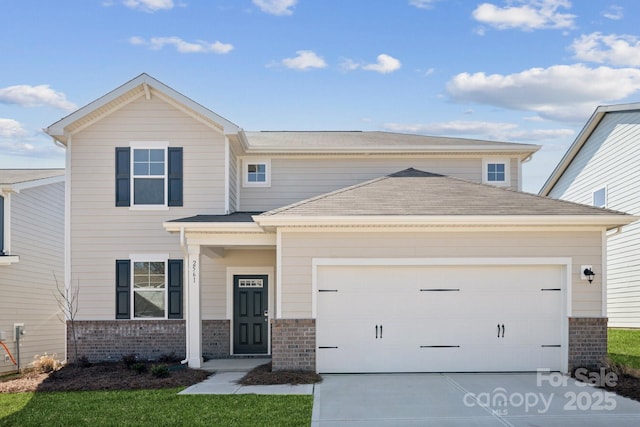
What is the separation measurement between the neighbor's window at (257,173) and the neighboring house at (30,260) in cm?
585

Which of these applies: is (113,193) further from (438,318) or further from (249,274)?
(438,318)

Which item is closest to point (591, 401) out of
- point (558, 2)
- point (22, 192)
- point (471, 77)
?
point (558, 2)

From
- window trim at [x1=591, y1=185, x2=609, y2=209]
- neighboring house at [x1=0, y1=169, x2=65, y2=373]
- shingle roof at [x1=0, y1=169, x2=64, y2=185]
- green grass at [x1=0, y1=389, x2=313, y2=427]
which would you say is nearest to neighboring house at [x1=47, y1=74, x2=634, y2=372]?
green grass at [x1=0, y1=389, x2=313, y2=427]

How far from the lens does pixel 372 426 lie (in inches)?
320

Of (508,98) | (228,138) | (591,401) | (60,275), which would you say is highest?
(508,98)

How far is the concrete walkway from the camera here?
34.1 ft

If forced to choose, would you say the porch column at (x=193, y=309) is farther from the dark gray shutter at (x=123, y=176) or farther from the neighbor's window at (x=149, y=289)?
the dark gray shutter at (x=123, y=176)

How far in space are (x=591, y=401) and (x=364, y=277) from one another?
14.6 ft

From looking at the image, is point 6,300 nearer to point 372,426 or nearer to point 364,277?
point 364,277

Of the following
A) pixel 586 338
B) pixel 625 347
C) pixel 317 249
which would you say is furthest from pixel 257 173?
pixel 625 347

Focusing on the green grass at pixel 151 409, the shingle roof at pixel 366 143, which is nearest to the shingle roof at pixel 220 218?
the shingle roof at pixel 366 143

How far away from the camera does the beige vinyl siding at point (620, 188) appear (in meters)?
18.2

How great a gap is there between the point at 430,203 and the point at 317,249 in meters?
2.39

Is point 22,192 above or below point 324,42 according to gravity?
below
